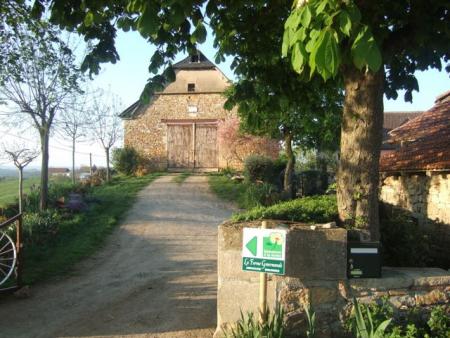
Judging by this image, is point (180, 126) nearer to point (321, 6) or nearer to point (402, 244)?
point (402, 244)

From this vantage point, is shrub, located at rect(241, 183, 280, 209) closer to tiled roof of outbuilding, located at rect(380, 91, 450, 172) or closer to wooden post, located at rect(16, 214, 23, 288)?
tiled roof of outbuilding, located at rect(380, 91, 450, 172)

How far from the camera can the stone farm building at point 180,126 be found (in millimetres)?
24188

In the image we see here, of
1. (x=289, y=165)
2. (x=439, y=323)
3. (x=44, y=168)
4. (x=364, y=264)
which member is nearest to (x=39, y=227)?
(x=44, y=168)

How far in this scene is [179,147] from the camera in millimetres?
24391

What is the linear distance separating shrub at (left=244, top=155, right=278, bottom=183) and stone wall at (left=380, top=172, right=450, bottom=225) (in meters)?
8.66

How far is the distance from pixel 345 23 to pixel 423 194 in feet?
21.9

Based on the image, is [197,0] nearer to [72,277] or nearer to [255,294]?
[255,294]

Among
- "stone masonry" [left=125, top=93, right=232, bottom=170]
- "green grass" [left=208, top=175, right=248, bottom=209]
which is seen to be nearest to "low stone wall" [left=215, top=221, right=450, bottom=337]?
"green grass" [left=208, top=175, right=248, bottom=209]

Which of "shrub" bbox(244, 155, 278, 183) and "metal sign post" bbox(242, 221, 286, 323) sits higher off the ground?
"shrub" bbox(244, 155, 278, 183)

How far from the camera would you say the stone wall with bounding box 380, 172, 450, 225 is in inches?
314

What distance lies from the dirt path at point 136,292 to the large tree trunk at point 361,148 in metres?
2.20

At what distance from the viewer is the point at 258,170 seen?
18.8 m

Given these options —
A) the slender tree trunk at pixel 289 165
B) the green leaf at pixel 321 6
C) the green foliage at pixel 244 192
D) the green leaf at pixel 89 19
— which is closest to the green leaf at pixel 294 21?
the green leaf at pixel 321 6

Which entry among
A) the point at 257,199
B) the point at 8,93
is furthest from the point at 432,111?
the point at 8,93
